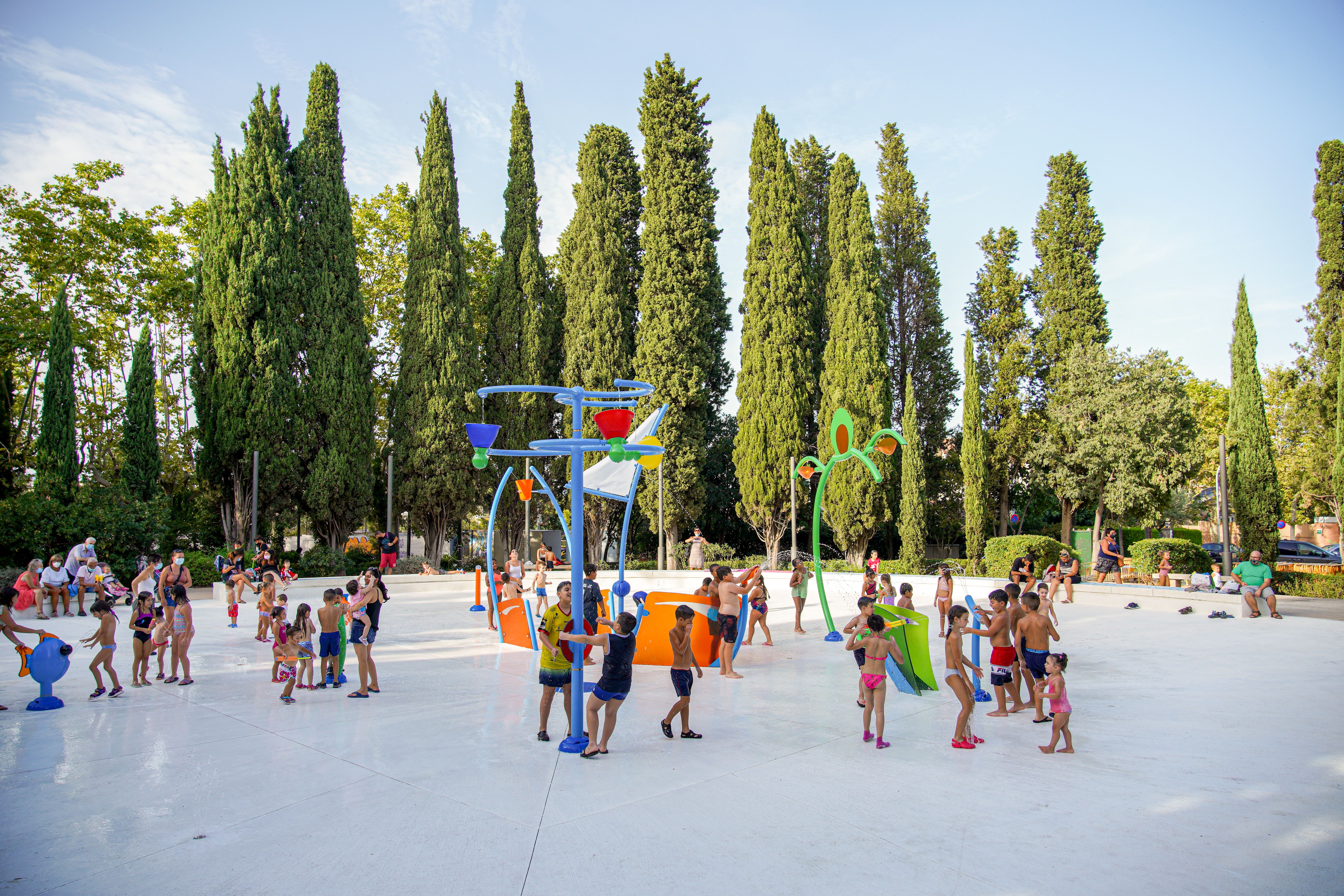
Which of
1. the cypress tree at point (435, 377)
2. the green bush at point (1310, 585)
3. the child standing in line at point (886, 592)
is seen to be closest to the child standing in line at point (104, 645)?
the child standing in line at point (886, 592)

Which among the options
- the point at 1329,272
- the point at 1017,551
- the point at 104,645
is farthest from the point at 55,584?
the point at 1329,272

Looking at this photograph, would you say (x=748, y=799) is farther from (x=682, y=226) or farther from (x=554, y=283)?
(x=554, y=283)

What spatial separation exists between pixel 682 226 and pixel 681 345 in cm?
506

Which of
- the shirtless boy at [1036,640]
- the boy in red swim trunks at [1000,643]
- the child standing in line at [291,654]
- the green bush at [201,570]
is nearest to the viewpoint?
the shirtless boy at [1036,640]

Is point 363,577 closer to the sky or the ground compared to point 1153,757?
closer to the sky

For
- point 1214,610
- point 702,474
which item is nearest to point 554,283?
point 702,474

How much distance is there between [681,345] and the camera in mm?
29656

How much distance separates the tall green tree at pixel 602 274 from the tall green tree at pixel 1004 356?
15231 mm

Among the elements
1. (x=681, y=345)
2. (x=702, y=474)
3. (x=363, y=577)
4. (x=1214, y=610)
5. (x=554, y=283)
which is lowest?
(x=1214, y=610)

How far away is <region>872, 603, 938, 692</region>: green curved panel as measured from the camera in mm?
8961

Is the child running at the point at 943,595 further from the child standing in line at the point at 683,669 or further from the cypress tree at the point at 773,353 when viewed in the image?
the cypress tree at the point at 773,353

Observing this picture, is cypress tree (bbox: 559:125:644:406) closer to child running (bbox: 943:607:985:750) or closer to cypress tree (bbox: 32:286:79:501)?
cypress tree (bbox: 32:286:79:501)

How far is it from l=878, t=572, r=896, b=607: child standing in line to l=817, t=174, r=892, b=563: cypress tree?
14935 millimetres

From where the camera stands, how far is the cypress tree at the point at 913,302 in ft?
104
